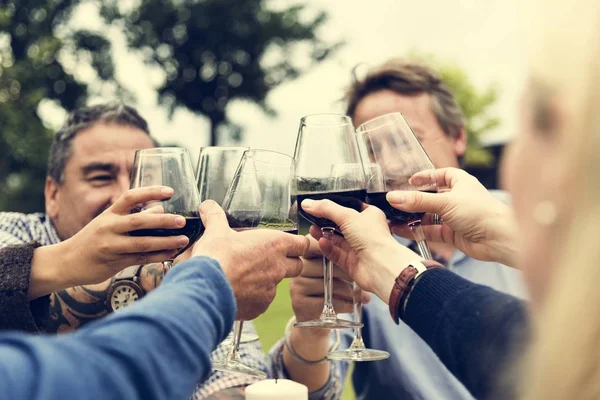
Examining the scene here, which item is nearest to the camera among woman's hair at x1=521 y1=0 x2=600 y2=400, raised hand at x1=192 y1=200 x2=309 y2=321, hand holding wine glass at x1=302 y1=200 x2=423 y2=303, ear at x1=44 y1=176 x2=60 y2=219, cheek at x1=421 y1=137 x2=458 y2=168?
woman's hair at x1=521 y1=0 x2=600 y2=400

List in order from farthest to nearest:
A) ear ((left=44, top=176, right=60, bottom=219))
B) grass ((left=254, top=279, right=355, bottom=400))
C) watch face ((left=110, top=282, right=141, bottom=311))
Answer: grass ((left=254, top=279, right=355, bottom=400))
ear ((left=44, top=176, right=60, bottom=219))
watch face ((left=110, top=282, right=141, bottom=311))

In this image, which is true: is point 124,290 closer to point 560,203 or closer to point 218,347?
point 218,347

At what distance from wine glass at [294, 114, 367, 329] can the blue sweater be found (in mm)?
747

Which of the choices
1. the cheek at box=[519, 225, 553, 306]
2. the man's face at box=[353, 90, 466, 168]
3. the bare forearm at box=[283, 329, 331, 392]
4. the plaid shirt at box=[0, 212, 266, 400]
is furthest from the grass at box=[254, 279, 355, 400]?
the cheek at box=[519, 225, 553, 306]

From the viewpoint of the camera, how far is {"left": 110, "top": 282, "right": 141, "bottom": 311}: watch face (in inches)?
84.4

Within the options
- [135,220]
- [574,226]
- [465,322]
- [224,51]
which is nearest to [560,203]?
[574,226]

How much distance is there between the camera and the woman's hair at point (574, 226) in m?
0.71

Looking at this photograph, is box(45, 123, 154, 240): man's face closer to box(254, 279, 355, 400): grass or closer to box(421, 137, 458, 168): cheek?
box(421, 137, 458, 168): cheek

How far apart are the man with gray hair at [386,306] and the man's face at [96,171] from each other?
1111 mm

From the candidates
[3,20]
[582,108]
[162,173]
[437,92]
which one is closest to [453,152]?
[437,92]

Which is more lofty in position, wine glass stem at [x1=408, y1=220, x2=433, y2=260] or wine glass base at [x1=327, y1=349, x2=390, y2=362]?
wine glass stem at [x1=408, y1=220, x2=433, y2=260]

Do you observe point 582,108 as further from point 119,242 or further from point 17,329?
point 17,329

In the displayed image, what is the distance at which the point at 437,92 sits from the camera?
3342 millimetres

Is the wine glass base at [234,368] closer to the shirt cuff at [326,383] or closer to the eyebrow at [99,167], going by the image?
the shirt cuff at [326,383]
